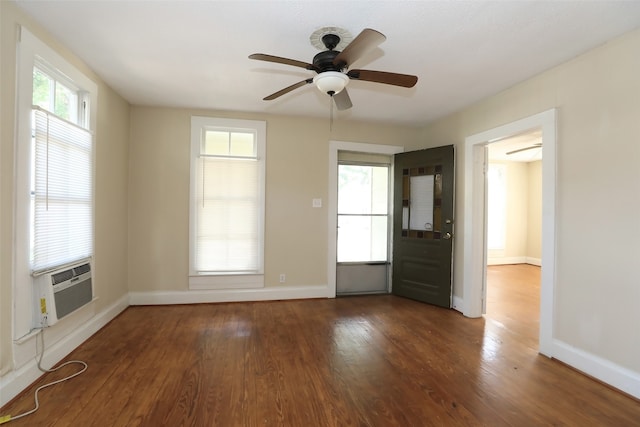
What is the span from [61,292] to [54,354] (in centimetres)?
50

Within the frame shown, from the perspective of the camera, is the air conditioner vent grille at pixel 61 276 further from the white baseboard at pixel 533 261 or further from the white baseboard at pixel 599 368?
the white baseboard at pixel 533 261

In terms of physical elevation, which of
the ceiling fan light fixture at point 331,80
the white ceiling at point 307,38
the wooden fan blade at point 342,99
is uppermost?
the white ceiling at point 307,38

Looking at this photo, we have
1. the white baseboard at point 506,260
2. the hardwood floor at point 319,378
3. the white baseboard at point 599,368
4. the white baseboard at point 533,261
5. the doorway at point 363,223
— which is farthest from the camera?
the white baseboard at point 506,260

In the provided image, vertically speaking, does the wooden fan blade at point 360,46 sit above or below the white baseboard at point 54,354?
above

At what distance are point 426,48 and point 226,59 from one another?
1700 millimetres

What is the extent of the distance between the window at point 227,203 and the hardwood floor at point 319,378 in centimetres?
70

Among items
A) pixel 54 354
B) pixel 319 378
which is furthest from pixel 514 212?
pixel 54 354

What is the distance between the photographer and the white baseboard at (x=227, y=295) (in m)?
3.69

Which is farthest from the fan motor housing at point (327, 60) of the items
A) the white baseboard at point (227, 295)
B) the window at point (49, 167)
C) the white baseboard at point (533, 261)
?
the white baseboard at point (533, 261)

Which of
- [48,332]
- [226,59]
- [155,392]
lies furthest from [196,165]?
[155,392]

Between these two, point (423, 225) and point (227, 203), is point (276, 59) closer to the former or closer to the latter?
point (227, 203)

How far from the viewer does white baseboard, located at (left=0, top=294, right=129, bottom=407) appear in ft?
5.97

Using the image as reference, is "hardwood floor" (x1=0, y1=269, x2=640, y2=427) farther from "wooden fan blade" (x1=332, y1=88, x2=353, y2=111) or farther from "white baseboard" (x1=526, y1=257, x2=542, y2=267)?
"white baseboard" (x1=526, y1=257, x2=542, y2=267)

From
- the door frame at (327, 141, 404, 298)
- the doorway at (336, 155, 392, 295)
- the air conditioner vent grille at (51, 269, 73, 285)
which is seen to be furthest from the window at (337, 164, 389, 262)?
the air conditioner vent grille at (51, 269, 73, 285)
